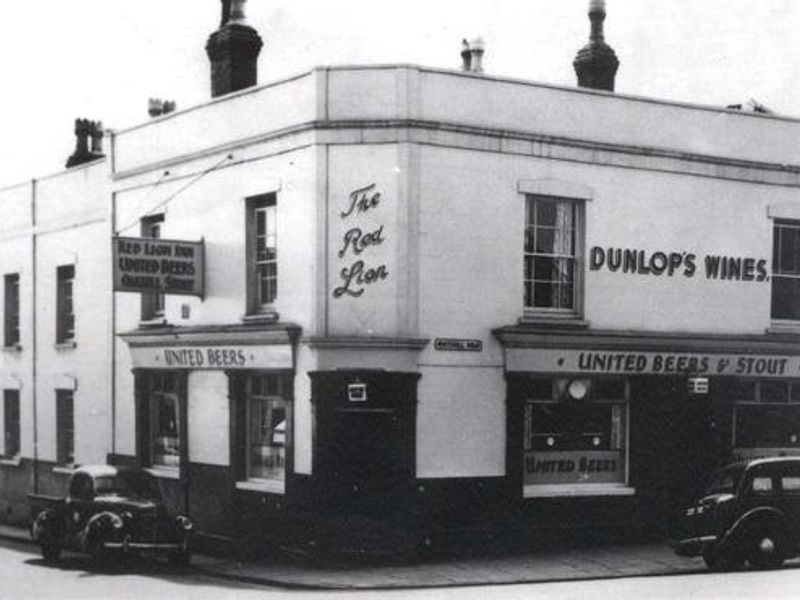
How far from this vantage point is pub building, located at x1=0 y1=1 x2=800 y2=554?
53.8 feet

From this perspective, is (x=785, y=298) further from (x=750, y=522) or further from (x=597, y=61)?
(x=750, y=522)

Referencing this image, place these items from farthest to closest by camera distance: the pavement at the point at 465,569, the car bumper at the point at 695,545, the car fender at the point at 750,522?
the car bumper at the point at 695,545 → the car fender at the point at 750,522 → the pavement at the point at 465,569

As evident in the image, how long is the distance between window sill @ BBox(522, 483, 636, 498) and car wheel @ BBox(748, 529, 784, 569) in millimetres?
2828

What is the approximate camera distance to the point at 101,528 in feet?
53.9

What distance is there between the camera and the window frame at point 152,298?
818 inches

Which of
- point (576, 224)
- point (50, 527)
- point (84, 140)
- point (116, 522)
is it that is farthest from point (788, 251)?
point (84, 140)

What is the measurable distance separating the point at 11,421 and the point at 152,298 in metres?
8.11

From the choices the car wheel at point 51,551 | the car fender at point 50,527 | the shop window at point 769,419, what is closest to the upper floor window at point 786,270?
the shop window at point 769,419

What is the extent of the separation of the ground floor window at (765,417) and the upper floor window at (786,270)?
1.31 metres

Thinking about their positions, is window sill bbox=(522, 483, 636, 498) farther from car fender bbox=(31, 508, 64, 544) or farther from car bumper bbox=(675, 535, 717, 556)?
car fender bbox=(31, 508, 64, 544)

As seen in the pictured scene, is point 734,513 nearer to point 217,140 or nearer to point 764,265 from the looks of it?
point 764,265

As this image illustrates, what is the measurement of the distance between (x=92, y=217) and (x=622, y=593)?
14.2 metres

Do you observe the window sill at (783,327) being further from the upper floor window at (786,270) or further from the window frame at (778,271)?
the upper floor window at (786,270)

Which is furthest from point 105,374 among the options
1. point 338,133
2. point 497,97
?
point 497,97
